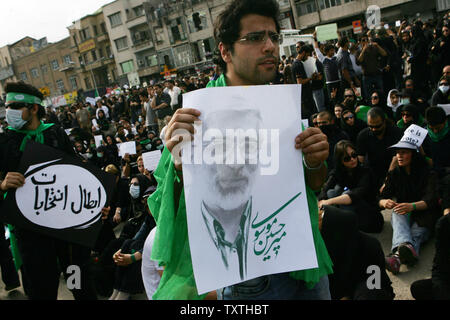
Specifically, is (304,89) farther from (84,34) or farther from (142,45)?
(84,34)

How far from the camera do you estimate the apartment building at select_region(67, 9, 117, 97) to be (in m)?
51.2

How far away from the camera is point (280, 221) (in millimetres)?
1213

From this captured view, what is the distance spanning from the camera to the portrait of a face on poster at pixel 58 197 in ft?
7.62

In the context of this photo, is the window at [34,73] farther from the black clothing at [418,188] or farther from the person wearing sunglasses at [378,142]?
the black clothing at [418,188]

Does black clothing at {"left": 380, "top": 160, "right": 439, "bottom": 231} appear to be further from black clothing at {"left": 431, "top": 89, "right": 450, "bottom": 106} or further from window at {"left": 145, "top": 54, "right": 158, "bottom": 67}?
window at {"left": 145, "top": 54, "right": 158, "bottom": 67}

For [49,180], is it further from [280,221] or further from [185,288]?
[280,221]

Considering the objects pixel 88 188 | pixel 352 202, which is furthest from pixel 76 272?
pixel 352 202

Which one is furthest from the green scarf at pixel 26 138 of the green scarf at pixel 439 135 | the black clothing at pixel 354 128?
the black clothing at pixel 354 128

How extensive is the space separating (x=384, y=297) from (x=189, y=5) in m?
44.0

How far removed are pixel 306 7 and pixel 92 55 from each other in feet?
105

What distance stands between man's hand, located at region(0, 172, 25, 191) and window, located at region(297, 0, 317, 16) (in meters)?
37.5

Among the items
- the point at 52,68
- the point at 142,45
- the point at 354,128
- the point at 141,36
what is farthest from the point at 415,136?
the point at 52,68

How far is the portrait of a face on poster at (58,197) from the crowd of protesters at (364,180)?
1.17 feet

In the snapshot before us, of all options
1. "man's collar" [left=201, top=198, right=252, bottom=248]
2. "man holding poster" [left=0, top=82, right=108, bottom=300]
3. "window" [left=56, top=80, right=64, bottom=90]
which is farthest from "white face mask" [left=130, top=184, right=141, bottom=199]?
"window" [left=56, top=80, right=64, bottom=90]
